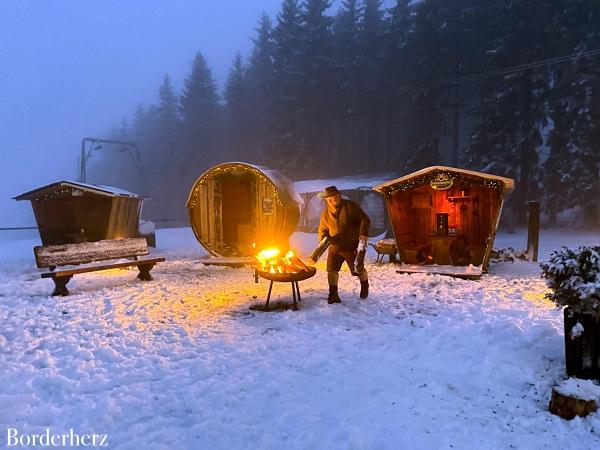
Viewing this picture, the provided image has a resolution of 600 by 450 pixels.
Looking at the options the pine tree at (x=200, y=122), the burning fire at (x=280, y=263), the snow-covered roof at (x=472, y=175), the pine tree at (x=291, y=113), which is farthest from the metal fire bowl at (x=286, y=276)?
the pine tree at (x=200, y=122)

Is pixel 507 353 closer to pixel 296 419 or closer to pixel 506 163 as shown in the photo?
pixel 296 419

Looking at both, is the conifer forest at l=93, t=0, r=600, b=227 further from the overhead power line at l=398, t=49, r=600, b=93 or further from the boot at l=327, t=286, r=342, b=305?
the boot at l=327, t=286, r=342, b=305

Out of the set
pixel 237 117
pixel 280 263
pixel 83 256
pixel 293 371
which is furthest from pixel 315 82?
pixel 293 371

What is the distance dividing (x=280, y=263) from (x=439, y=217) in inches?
264

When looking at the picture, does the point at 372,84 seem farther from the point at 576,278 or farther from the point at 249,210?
the point at 576,278

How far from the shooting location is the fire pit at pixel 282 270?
7.72 metres

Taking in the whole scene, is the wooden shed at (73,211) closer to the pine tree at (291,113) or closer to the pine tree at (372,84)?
the pine tree at (291,113)

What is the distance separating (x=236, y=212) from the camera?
52.6 feet

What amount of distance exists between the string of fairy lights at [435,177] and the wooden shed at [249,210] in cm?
392

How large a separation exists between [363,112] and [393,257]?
28.2 m

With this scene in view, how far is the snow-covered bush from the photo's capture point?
4.25 metres

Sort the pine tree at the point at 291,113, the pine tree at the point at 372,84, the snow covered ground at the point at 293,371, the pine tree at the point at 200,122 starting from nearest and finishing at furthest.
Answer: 1. the snow covered ground at the point at 293,371
2. the pine tree at the point at 291,113
3. the pine tree at the point at 372,84
4. the pine tree at the point at 200,122

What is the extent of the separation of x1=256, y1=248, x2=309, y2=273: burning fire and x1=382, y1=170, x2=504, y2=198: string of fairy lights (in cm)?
523

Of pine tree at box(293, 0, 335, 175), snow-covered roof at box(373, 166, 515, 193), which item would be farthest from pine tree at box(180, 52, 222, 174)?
snow-covered roof at box(373, 166, 515, 193)
